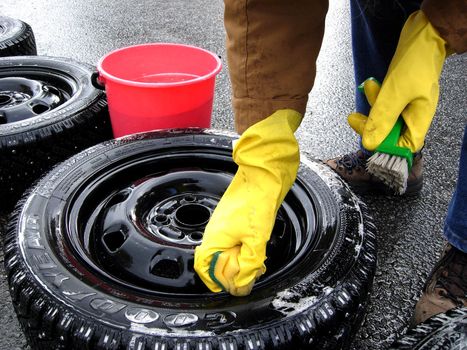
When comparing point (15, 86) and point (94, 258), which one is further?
point (15, 86)

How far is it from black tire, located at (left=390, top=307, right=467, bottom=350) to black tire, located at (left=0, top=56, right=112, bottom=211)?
1.19m

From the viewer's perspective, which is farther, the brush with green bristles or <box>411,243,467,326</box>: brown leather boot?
<box>411,243,467,326</box>: brown leather boot

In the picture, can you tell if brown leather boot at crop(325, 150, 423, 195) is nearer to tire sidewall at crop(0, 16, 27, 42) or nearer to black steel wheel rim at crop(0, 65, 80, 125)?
black steel wheel rim at crop(0, 65, 80, 125)

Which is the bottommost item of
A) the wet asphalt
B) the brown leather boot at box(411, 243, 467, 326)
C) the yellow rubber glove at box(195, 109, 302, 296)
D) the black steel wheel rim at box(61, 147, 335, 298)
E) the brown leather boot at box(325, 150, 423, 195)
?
the wet asphalt

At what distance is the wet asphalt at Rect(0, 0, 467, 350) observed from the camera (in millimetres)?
1514

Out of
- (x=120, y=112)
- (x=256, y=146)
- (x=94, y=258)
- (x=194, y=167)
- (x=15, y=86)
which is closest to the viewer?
(x=256, y=146)

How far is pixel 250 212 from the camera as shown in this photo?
1.05 meters

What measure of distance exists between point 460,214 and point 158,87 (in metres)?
0.98

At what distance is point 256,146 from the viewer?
3.48ft

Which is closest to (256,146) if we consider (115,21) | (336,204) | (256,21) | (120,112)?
(256,21)

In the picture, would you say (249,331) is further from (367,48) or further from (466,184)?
(367,48)

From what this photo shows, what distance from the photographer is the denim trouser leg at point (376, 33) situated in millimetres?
1608

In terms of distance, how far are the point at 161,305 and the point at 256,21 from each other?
0.59 m

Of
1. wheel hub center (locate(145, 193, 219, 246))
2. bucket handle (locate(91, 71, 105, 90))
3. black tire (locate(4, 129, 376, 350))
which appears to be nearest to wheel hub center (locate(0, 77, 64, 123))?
bucket handle (locate(91, 71, 105, 90))
